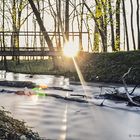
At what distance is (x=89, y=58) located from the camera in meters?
31.9

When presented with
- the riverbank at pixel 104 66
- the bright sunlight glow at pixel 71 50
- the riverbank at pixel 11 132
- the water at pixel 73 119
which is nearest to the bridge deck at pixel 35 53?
the bright sunlight glow at pixel 71 50

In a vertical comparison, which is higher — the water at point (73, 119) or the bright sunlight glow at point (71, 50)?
the bright sunlight glow at point (71, 50)

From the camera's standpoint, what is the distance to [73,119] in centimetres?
1222

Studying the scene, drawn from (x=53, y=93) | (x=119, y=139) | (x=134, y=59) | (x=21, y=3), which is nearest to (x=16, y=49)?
(x=134, y=59)

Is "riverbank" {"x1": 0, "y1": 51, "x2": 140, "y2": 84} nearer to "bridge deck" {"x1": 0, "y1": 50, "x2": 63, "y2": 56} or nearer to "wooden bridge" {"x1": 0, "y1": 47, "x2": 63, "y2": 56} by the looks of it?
"bridge deck" {"x1": 0, "y1": 50, "x2": 63, "y2": 56}

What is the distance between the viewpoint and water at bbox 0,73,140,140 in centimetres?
1007

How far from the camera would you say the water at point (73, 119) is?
396 inches

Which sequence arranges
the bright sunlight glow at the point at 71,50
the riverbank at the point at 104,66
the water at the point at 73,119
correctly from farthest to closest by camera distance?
the bright sunlight glow at the point at 71,50 < the riverbank at the point at 104,66 < the water at the point at 73,119

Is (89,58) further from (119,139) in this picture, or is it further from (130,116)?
(119,139)

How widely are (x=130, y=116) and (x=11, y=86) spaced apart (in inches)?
410

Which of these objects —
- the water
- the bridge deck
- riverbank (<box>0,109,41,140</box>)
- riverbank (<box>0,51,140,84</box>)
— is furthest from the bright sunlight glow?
riverbank (<box>0,109,41,140</box>)

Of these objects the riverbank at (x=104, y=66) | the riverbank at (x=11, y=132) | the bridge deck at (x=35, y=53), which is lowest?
the riverbank at (x=11, y=132)

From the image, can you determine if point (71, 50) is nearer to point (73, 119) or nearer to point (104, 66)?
point (104, 66)

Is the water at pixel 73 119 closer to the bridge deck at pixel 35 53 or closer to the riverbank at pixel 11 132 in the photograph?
the riverbank at pixel 11 132
